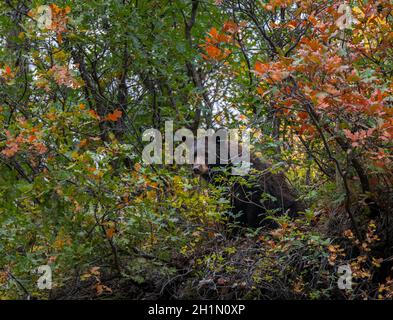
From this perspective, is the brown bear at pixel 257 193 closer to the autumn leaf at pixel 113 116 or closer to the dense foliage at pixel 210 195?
the dense foliage at pixel 210 195

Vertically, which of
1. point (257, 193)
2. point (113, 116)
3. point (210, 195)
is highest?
point (113, 116)

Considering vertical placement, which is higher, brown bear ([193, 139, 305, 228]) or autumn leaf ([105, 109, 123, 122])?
autumn leaf ([105, 109, 123, 122])

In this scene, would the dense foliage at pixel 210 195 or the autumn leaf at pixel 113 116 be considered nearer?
the dense foliage at pixel 210 195

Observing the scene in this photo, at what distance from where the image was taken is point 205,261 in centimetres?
509

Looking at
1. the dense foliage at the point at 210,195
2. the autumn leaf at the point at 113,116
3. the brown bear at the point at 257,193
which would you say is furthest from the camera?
the brown bear at the point at 257,193

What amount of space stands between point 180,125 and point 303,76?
2881 millimetres

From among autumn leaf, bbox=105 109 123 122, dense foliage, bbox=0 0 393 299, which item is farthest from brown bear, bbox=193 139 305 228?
autumn leaf, bbox=105 109 123 122

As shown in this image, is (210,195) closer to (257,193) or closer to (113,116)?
(257,193)

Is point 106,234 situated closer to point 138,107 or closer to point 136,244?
point 136,244

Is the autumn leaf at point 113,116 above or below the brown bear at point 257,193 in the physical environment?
above

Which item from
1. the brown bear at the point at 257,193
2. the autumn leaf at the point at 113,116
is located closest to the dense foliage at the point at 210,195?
the autumn leaf at the point at 113,116

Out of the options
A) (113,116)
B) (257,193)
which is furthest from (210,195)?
(113,116)

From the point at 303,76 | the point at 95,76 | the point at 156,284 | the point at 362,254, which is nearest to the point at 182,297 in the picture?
the point at 156,284

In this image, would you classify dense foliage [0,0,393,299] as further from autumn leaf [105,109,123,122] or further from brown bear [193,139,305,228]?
brown bear [193,139,305,228]
